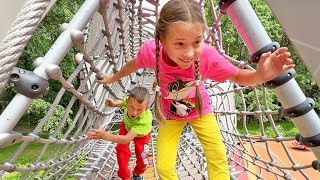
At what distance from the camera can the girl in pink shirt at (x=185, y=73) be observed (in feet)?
2.60

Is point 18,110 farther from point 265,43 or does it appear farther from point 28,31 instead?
point 265,43

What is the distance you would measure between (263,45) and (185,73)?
0.79ft

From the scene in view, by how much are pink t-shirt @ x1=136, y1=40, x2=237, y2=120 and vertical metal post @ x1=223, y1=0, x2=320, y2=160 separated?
130 mm

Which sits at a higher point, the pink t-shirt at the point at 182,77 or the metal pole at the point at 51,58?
the pink t-shirt at the point at 182,77

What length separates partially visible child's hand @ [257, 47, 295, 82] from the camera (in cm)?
66

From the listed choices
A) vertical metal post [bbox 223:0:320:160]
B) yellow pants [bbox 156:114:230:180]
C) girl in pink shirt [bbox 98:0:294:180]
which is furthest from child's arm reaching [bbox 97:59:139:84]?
vertical metal post [bbox 223:0:320:160]

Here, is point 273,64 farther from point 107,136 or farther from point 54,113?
point 54,113

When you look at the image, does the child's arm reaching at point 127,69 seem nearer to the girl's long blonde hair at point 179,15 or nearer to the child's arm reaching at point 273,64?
the girl's long blonde hair at point 179,15

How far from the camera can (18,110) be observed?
0.48 metres

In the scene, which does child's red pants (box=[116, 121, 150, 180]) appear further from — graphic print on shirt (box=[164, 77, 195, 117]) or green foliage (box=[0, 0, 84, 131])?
green foliage (box=[0, 0, 84, 131])

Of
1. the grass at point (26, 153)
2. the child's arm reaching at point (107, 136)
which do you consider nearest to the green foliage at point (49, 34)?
the grass at point (26, 153)

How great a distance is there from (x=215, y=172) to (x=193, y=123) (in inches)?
4.4

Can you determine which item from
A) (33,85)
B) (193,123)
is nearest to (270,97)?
(193,123)

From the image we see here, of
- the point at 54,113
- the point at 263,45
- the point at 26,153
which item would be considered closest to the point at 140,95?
the point at 263,45
